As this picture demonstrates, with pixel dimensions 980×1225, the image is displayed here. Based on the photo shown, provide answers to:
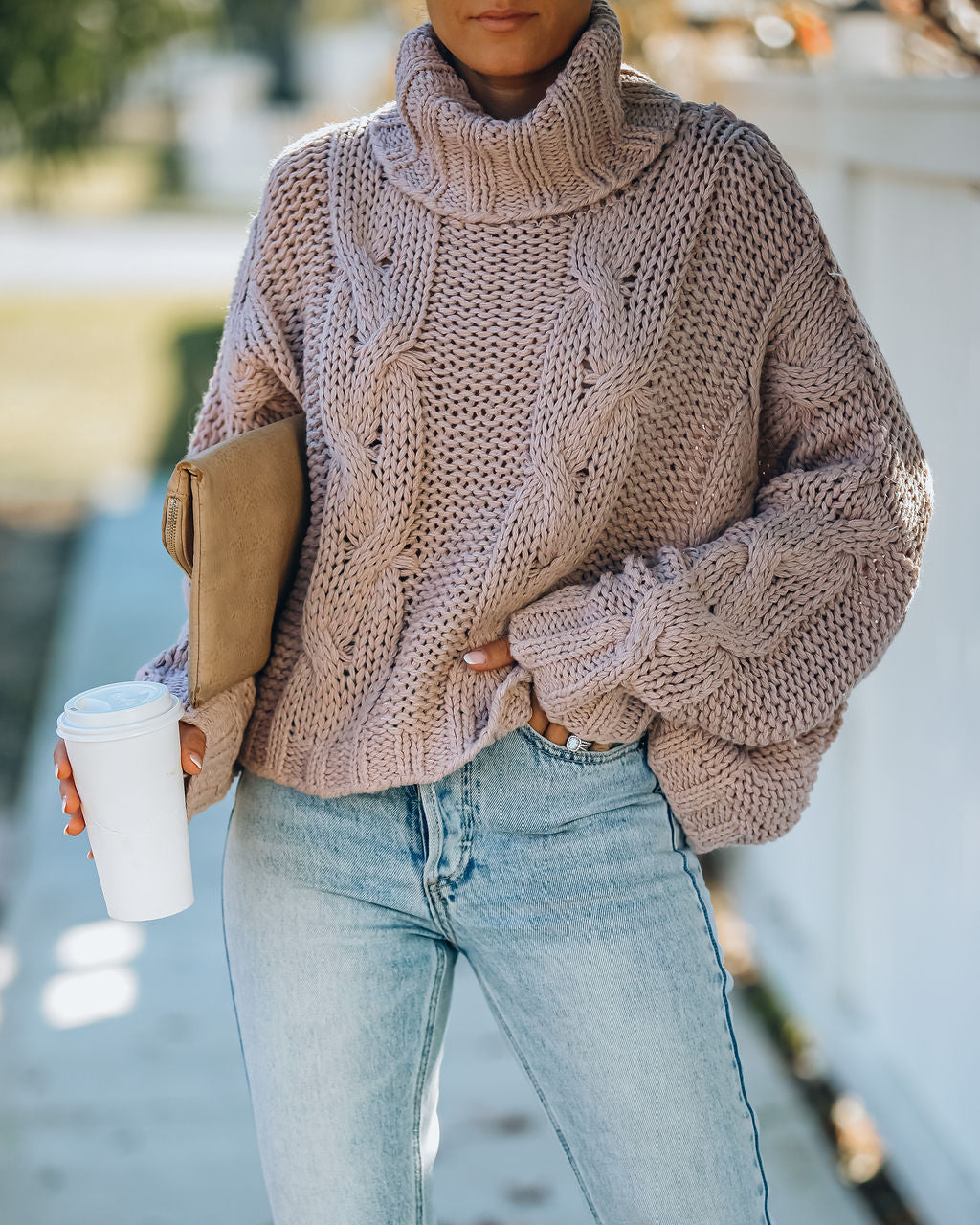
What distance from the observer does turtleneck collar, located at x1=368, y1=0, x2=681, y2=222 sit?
65.8 inches

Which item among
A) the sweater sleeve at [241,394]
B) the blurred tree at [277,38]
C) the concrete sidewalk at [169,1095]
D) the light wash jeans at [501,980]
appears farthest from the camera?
the blurred tree at [277,38]

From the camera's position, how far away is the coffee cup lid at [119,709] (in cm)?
153

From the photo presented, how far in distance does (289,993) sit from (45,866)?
2581mm

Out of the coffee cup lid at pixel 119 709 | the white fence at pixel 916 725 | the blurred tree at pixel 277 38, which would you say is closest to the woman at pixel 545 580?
the coffee cup lid at pixel 119 709

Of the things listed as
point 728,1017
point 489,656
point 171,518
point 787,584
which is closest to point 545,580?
point 489,656

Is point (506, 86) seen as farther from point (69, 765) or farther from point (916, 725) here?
point (916, 725)

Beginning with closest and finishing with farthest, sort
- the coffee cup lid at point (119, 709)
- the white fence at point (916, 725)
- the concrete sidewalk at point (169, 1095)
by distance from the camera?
the coffee cup lid at point (119, 709) < the white fence at point (916, 725) < the concrete sidewalk at point (169, 1095)

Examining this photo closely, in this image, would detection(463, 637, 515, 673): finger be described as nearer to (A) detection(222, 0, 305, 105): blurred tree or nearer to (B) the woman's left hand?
(B) the woman's left hand

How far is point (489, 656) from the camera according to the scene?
1.73 metres

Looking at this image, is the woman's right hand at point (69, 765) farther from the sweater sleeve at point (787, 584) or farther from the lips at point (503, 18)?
the lips at point (503, 18)

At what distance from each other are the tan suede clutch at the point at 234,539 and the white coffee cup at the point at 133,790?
101 mm

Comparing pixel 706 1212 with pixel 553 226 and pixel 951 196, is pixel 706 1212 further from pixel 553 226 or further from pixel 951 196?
pixel 951 196

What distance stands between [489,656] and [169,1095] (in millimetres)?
1820

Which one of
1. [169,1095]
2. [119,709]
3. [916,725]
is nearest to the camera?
[119,709]
